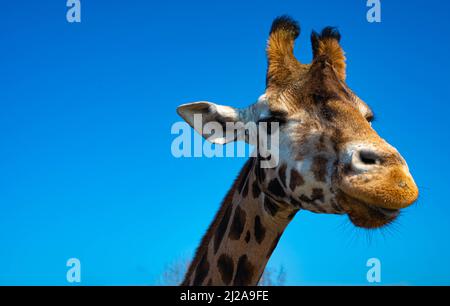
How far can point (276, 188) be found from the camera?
6.06 m

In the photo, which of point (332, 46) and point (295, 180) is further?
point (332, 46)

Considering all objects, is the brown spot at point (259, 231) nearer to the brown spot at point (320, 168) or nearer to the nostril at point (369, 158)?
the brown spot at point (320, 168)

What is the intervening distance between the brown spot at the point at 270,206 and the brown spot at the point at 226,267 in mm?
795

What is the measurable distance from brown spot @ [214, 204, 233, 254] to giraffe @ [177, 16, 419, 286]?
19 mm

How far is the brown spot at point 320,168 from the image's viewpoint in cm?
549

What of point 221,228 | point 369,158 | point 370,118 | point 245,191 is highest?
point 370,118

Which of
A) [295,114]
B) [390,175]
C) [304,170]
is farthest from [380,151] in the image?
[295,114]

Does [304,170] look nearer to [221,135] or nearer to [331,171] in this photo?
[331,171]

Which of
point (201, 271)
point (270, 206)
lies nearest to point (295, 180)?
point (270, 206)

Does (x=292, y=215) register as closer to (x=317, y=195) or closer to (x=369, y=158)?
(x=317, y=195)

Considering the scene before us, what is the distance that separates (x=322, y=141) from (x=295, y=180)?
0.54 metres

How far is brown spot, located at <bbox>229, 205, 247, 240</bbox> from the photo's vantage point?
21.5 ft

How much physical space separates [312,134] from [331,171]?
0.54m
